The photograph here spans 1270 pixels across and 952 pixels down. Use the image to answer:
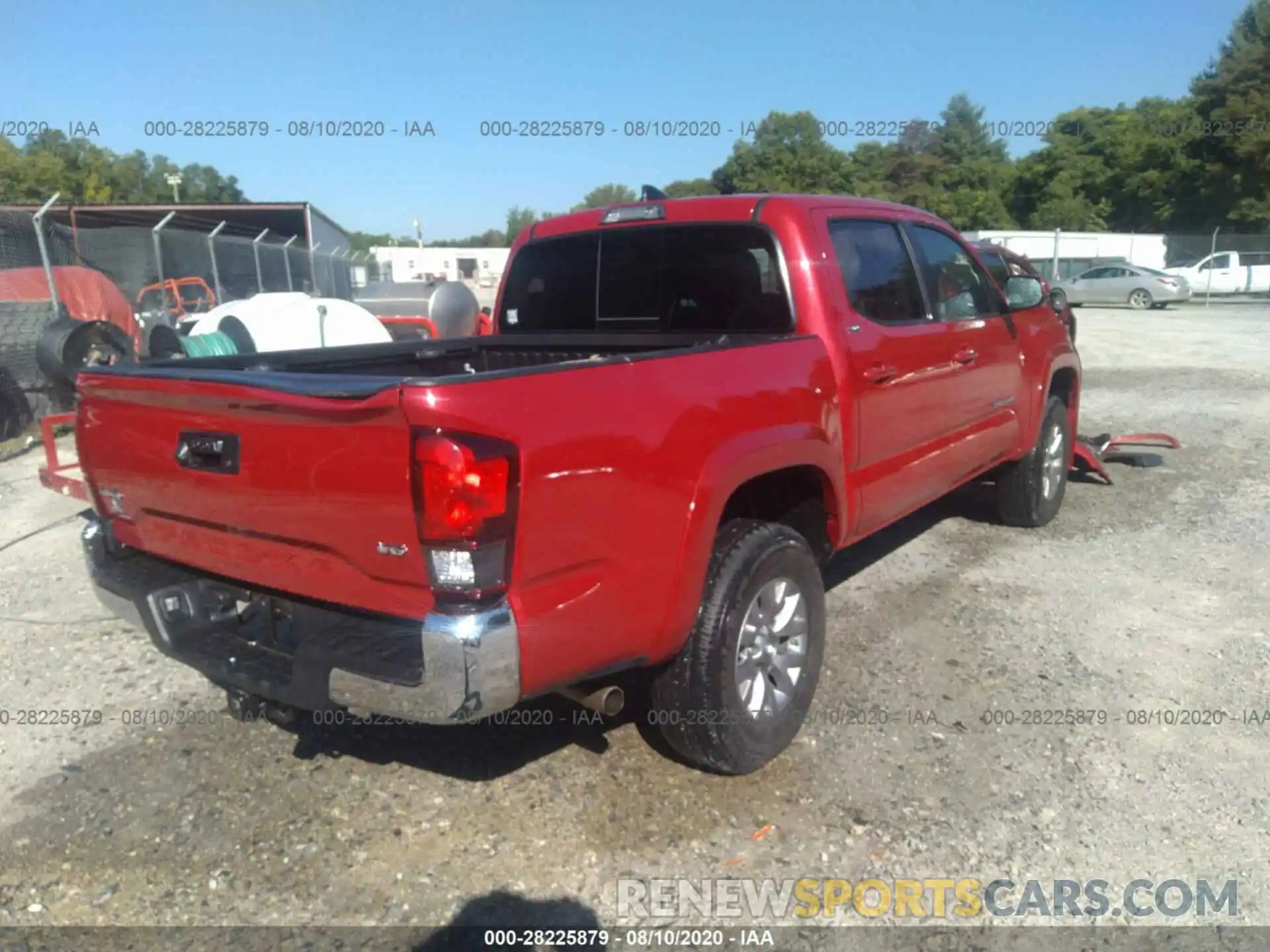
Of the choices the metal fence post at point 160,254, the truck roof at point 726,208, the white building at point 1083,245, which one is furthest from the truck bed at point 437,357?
the white building at point 1083,245

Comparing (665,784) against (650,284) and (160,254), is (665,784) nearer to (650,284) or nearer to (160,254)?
(650,284)

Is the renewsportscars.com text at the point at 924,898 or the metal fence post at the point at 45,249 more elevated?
the metal fence post at the point at 45,249

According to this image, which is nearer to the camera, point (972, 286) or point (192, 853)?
point (192, 853)

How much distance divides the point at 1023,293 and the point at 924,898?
12.6 ft

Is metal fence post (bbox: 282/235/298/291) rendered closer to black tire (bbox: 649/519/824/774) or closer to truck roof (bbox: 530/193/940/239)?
truck roof (bbox: 530/193/940/239)

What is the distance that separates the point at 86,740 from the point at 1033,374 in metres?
5.21

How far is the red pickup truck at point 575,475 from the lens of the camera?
2451 mm

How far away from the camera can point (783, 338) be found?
12.0 ft

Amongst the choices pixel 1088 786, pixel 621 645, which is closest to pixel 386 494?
pixel 621 645

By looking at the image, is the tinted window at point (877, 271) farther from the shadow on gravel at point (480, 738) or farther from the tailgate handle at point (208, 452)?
the tailgate handle at point (208, 452)

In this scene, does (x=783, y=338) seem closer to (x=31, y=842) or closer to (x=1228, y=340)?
(x=31, y=842)

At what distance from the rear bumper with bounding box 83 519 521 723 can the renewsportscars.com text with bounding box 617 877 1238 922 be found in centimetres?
86

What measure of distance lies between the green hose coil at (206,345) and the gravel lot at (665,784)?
4015mm

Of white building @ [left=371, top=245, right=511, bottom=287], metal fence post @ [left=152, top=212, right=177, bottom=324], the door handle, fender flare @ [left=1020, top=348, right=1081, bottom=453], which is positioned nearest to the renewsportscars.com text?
the door handle
